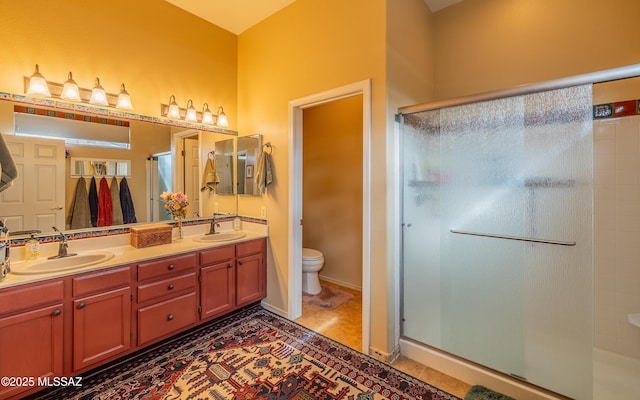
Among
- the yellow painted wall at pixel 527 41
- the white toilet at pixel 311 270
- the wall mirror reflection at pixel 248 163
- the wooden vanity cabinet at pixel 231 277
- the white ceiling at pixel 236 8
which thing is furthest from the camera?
the white toilet at pixel 311 270

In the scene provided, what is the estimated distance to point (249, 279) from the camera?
2.88 meters

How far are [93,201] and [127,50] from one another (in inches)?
53.4

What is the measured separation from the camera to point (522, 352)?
5.93 ft

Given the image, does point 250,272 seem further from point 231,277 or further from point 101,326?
point 101,326

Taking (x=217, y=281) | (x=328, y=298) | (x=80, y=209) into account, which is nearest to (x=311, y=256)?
(x=328, y=298)

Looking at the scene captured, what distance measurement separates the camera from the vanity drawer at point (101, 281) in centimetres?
181

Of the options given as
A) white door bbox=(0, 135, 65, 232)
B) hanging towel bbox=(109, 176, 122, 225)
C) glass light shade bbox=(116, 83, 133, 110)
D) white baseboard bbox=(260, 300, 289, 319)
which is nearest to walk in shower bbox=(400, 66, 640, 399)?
white baseboard bbox=(260, 300, 289, 319)

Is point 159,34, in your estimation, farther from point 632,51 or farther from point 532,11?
point 632,51

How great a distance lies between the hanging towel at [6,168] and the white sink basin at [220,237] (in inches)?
52.4

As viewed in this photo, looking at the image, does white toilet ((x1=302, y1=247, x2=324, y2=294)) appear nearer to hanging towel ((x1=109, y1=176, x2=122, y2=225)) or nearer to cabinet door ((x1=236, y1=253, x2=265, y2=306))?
cabinet door ((x1=236, y1=253, x2=265, y2=306))

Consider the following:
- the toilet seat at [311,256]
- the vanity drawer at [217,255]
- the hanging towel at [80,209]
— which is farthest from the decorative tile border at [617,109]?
the hanging towel at [80,209]

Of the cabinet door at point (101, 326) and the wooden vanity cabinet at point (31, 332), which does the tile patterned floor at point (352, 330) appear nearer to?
the cabinet door at point (101, 326)

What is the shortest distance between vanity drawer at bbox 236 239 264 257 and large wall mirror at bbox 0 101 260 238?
0.56 metres

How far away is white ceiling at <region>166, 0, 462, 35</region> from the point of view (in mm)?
2721
